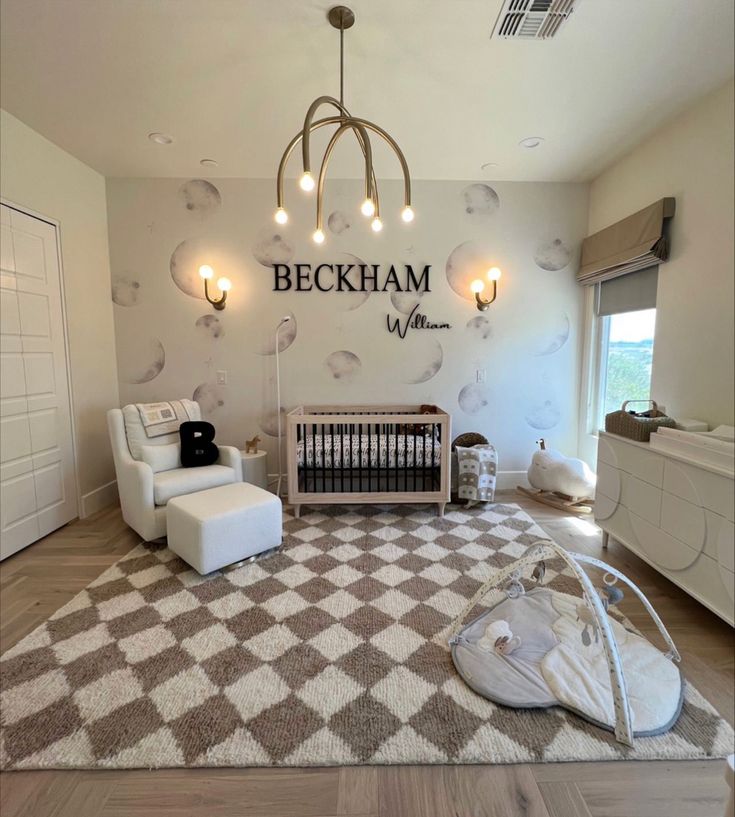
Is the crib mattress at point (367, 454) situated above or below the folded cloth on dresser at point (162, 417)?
below

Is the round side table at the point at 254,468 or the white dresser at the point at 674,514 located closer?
the white dresser at the point at 674,514

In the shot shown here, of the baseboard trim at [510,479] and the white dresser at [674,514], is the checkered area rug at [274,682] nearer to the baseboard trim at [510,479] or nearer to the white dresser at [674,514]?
the white dresser at [674,514]

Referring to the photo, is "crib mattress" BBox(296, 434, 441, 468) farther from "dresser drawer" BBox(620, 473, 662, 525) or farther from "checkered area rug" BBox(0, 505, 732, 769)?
"dresser drawer" BBox(620, 473, 662, 525)

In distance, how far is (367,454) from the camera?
2.69m

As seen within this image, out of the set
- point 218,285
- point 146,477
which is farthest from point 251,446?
point 218,285

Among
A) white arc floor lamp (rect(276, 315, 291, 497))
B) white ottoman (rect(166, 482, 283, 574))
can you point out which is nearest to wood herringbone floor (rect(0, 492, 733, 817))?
white ottoman (rect(166, 482, 283, 574))

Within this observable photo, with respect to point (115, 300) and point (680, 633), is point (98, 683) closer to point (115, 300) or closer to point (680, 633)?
point (680, 633)

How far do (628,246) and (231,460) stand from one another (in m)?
2.92

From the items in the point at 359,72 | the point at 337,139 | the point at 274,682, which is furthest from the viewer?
A: the point at 359,72

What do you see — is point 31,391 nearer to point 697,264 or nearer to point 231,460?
point 231,460

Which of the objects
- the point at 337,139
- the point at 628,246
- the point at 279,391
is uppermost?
the point at 337,139

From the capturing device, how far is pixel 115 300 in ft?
10.1

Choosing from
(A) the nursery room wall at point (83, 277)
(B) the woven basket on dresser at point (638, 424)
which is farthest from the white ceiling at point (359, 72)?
(B) the woven basket on dresser at point (638, 424)

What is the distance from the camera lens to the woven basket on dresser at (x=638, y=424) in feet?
6.36
